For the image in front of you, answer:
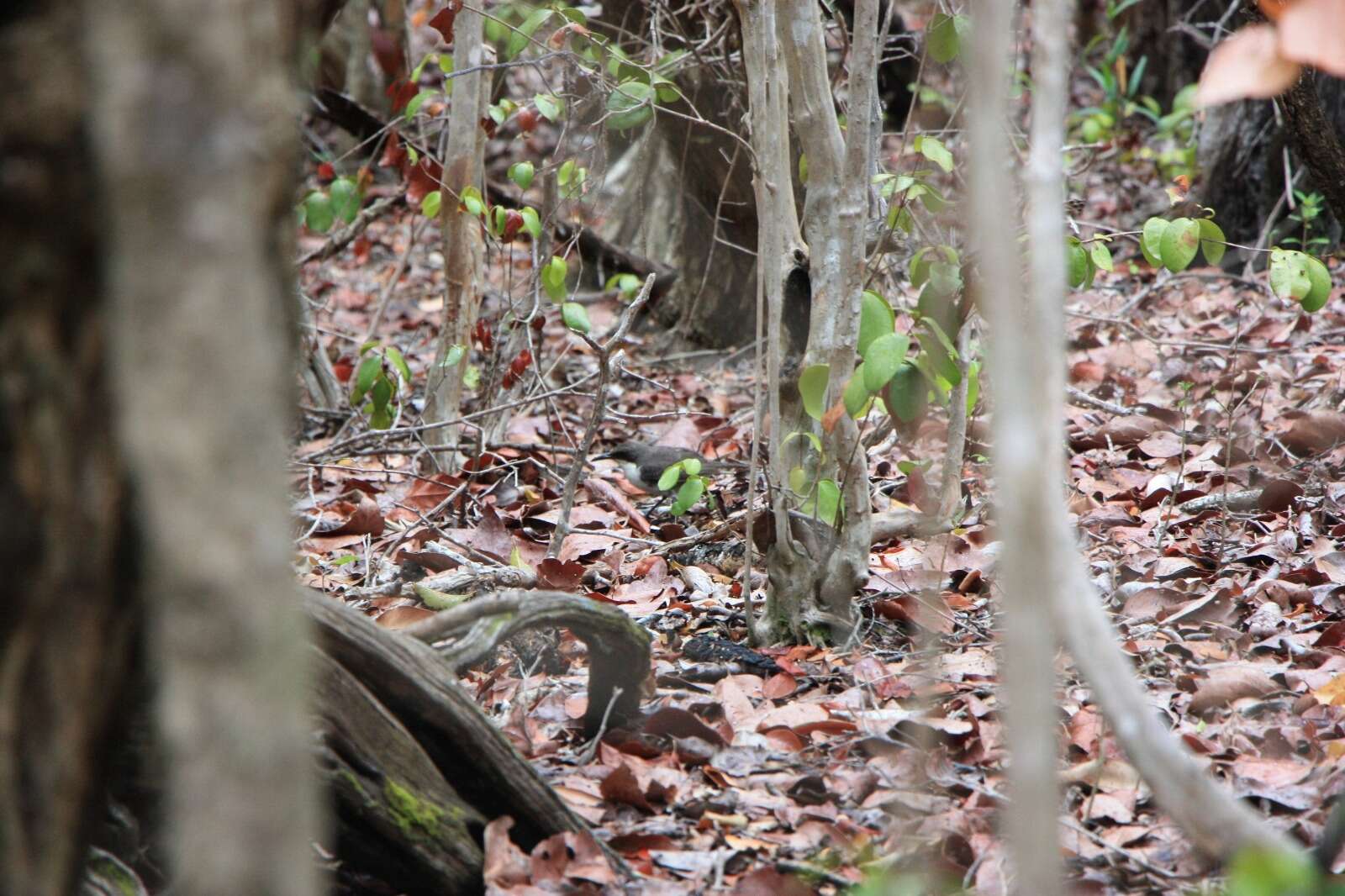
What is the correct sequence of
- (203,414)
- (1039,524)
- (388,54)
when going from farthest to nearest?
1. (388,54)
2. (1039,524)
3. (203,414)

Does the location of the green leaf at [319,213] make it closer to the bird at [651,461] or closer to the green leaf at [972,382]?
the bird at [651,461]

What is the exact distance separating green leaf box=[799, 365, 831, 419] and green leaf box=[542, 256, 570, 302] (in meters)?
1.42

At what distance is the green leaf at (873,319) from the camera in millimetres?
2434

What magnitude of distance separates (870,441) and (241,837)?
8.66ft

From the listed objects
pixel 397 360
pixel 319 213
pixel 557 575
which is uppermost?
pixel 319 213

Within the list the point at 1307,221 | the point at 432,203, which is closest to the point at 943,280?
the point at 432,203

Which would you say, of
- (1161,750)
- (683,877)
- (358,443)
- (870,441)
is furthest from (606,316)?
(1161,750)

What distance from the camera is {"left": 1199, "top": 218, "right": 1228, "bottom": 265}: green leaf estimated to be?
2.74 m

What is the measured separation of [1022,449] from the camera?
1013 mm

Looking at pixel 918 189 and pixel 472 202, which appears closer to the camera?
pixel 918 189

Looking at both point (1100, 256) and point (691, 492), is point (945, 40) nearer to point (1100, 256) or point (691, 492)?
point (1100, 256)

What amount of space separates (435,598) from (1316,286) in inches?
83.6

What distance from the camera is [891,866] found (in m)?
1.81

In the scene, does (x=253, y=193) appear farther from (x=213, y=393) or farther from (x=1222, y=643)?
(x=1222, y=643)
